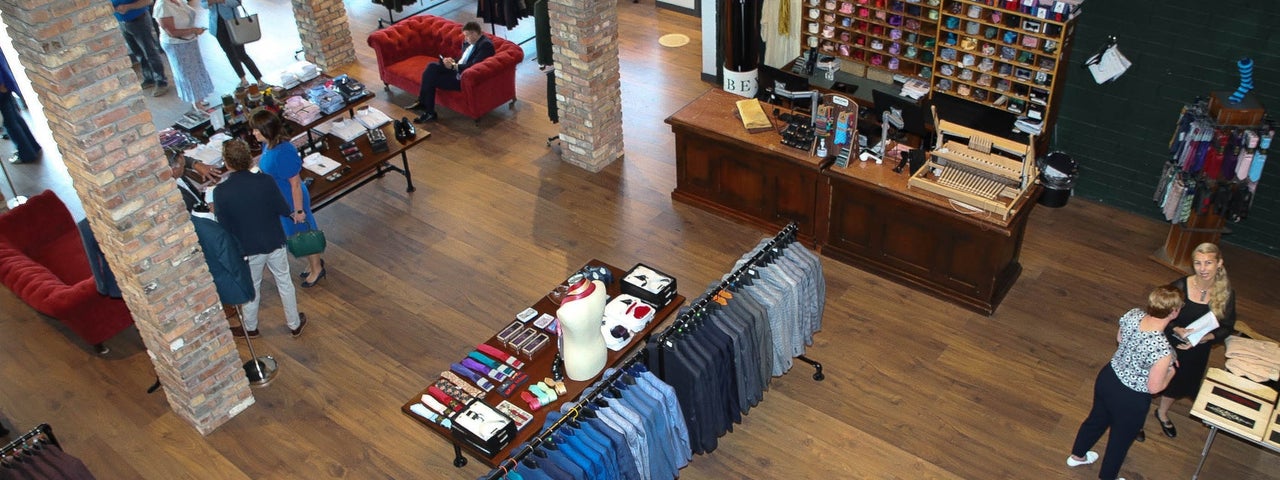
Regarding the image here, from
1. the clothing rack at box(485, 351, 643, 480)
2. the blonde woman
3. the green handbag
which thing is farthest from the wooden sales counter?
the green handbag

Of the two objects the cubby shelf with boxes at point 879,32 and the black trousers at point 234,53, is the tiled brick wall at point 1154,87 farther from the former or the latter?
the black trousers at point 234,53

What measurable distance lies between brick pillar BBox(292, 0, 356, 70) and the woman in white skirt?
4.29ft

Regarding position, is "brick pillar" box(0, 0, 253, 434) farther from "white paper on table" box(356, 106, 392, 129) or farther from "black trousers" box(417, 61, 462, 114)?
"black trousers" box(417, 61, 462, 114)

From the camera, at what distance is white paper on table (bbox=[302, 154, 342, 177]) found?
842 cm

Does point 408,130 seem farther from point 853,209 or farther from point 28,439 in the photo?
point 28,439

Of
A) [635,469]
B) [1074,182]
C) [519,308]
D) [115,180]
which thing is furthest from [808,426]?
[115,180]

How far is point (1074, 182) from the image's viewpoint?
8.63m

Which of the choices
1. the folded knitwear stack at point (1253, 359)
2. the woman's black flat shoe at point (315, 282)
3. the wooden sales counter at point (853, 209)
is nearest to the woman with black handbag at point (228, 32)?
the woman's black flat shoe at point (315, 282)

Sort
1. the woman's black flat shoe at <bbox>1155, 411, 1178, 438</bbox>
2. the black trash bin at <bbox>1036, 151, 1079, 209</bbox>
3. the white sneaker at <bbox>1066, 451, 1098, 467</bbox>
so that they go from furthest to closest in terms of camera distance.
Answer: the black trash bin at <bbox>1036, 151, 1079, 209</bbox> → the woman's black flat shoe at <bbox>1155, 411, 1178, 438</bbox> → the white sneaker at <bbox>1066, 451, 1098, 467</bbox>

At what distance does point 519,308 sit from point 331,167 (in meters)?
2.09

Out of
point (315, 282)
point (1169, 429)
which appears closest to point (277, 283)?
point (315, 282)

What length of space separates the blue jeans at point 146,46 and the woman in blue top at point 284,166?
4.50 m

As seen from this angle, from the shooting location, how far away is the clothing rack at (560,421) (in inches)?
197

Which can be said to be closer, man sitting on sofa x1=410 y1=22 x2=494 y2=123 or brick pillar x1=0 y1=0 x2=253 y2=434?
brick pillar x1=0 y1=0 x2=253 y2=434
